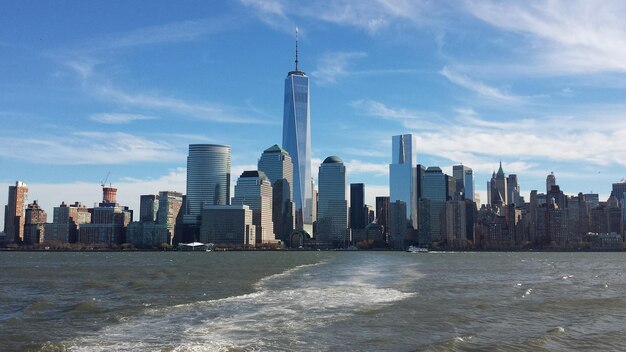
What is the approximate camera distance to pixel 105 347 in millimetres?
31234

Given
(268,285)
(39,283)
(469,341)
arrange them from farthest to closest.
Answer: (39,283) < (268,285) < (469,341)

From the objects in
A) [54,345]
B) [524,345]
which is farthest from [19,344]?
[524,345]

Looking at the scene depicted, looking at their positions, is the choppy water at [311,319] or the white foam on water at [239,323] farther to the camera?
the choppy water at [311,319]

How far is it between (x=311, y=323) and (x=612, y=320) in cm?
2028

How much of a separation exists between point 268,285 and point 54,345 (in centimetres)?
4000

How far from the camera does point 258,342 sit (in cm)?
3291

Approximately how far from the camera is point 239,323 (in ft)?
129

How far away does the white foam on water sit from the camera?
32.2 metres

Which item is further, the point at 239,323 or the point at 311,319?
the point at 311,319

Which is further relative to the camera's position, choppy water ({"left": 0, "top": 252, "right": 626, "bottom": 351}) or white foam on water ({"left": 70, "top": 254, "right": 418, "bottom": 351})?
choppy water ({"left": 0, "top": 252, "right": 626, "bottom": 351})

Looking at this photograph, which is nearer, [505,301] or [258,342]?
[258,342]

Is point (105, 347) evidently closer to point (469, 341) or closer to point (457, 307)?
point (469, 341)

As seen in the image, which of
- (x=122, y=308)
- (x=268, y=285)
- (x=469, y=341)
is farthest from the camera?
(x=268, y=285)

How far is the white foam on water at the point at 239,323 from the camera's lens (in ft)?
106
